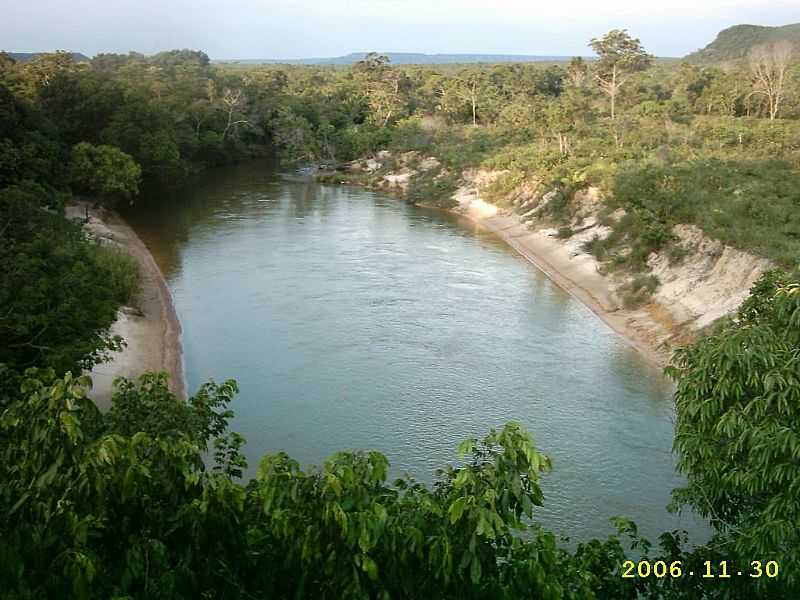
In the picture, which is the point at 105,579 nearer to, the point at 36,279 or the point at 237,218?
the point at 36,279

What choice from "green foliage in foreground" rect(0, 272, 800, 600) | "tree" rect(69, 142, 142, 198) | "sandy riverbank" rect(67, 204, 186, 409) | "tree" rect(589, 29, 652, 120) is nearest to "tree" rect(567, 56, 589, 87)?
"tree" rect(589, 29, 652, 120)

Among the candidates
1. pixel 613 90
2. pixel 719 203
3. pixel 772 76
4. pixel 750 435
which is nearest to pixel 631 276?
pixel 719 203

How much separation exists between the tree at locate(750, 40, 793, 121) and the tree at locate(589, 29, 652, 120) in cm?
835

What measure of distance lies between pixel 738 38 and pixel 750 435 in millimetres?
141529

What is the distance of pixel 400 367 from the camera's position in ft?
66.3

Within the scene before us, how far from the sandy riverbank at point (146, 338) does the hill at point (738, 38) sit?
111692 millimetres

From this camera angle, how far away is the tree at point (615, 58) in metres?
54.9

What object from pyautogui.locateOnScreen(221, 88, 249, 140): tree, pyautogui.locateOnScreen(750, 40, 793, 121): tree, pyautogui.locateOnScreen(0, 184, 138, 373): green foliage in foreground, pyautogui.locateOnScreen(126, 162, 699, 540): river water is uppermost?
pyautogui.locateOnScreen(750, 40, 793, 121): tree

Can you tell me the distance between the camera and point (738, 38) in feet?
430

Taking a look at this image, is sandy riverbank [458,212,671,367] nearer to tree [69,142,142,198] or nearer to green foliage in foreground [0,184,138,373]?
green foliage in foreground [0,184,138,373]

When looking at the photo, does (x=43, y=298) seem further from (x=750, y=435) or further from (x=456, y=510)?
(x=750, y=435)

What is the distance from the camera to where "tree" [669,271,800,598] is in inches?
238

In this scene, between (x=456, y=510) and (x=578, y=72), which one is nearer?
(x=456, y=510)

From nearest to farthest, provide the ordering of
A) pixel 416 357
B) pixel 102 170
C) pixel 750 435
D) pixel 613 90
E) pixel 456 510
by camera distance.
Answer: pixel 456 510 → pixel 750 435 → pixel 416 357 → pixel 102 170 → pixel 613 90
